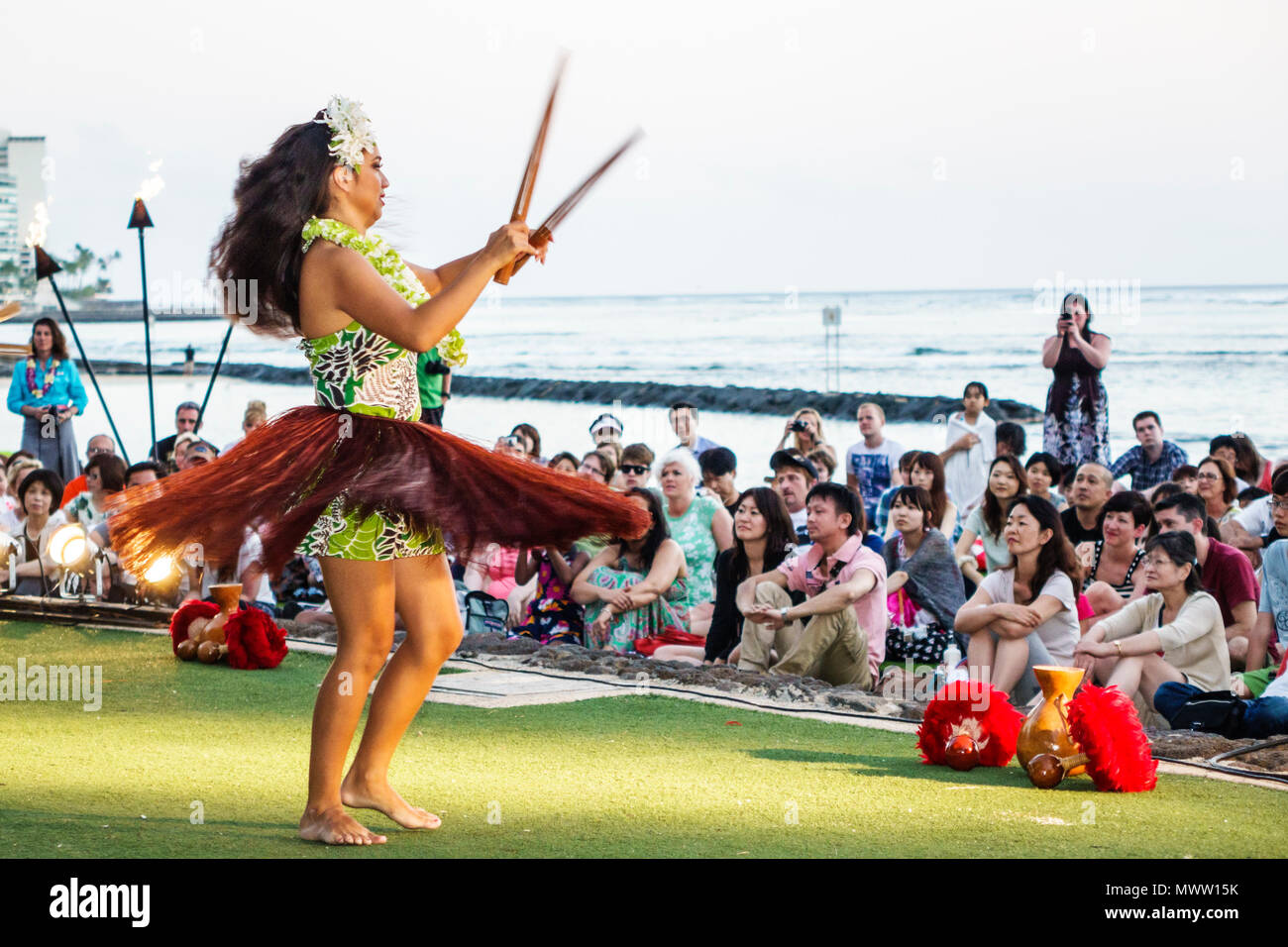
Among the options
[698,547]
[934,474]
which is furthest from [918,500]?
[698,547]

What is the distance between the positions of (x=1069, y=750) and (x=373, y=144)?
281 centimetres

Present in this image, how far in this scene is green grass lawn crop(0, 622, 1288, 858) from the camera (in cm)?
389

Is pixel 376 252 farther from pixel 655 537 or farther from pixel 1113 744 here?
pixel 655 537

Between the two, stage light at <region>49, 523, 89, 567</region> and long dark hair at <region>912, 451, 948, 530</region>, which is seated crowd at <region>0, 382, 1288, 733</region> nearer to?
long dark hair at <region>912, 451, 948, 530</region>

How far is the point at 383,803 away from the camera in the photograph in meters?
3.97

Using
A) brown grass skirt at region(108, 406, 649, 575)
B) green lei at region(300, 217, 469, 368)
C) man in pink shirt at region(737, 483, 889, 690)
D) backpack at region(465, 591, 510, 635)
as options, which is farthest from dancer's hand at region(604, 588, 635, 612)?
green lei at region(300, 217, 469, 368)

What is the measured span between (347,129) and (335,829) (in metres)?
1.83

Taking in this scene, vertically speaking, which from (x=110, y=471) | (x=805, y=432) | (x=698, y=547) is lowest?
(x=698, y=547)

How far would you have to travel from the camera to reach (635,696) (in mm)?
6316

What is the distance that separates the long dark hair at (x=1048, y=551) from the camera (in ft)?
20.6

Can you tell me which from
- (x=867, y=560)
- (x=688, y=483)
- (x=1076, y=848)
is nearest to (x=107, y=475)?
(x=688, y=483)

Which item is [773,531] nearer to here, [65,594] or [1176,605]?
[1176,605]

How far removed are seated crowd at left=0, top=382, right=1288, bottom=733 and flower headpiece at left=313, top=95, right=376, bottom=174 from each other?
1719 mm

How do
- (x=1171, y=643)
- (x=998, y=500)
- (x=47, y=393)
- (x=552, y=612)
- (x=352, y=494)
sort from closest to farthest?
(x=352, y=494) < (x=1171, y=643) < (x=552, y=612) < (x=998, y=500) < (x=47, y=393)
